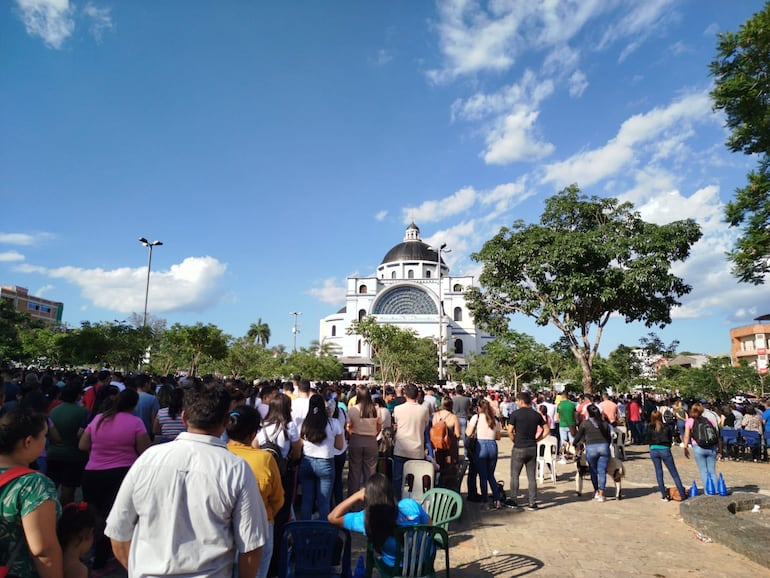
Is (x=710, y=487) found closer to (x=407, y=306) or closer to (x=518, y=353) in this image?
(x=518, y=353)

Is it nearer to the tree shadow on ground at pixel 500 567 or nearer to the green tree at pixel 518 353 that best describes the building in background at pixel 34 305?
the green tree at pixel 518 353

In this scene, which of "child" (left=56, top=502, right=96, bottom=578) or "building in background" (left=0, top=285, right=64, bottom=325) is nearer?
"child" (left=56, top=502, right=96, bottom=578)

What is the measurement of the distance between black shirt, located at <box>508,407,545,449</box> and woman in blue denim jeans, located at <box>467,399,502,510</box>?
0.28 meters

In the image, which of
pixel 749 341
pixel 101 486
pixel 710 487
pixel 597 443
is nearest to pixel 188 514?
pixel 101 486

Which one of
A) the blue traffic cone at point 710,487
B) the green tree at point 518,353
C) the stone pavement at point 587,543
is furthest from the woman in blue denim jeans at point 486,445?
the green tree at point 518,353

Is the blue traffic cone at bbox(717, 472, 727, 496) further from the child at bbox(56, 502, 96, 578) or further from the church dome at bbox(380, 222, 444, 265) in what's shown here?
the church dome at bbox(380, 222, 444, 265)

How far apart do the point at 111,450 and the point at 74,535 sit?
82.2 inches

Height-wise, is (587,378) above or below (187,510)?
above

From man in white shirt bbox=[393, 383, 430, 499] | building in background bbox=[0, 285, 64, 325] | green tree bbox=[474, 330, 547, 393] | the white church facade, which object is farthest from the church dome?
man in white shirt bbox=[393, 383, 430, 499]

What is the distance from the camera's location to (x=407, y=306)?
71938mm

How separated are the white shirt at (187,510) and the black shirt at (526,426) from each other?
584 cm

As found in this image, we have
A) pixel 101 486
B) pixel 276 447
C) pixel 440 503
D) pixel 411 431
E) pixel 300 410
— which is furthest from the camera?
pixel 411 431

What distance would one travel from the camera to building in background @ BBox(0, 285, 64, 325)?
2741 inches

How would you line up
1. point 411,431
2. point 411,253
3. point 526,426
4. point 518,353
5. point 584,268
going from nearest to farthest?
point 411,431, point 526,426, point 584,268, point 518,353, point 411,253
